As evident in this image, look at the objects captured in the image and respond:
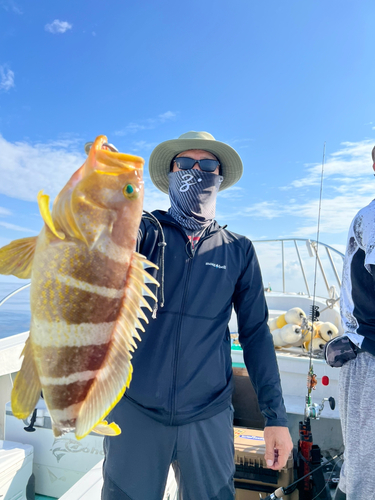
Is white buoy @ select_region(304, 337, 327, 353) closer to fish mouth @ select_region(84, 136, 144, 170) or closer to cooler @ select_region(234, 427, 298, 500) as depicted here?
cooler @ select_region(234, 427, 298, 500)

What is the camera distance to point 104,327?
3.29 ft

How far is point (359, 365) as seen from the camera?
2.21 meters

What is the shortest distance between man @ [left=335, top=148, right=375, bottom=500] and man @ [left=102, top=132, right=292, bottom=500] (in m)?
0.57

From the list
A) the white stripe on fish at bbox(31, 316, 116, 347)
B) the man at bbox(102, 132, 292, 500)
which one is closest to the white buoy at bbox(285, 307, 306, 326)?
the man at bbox(102, 132, 292, 500)

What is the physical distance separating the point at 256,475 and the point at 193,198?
2.78m

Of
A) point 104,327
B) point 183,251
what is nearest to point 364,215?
point 183,251

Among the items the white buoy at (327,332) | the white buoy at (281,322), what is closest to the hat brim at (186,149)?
the white buoy at (327,332)

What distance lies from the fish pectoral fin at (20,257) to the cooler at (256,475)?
3.11 meters

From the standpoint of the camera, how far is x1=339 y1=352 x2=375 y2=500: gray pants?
6.84 feet

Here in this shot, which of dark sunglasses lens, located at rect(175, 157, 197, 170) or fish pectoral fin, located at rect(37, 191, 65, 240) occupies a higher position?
dark sunglasses lens, located at rect(175, 157, 197, 170)

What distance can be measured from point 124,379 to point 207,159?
4.92 feet

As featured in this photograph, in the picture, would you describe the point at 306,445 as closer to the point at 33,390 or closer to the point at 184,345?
the point at 184,345

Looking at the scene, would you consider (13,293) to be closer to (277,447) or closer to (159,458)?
(159,458)

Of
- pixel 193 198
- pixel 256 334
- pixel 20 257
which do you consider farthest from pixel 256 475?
pixel 20 257
